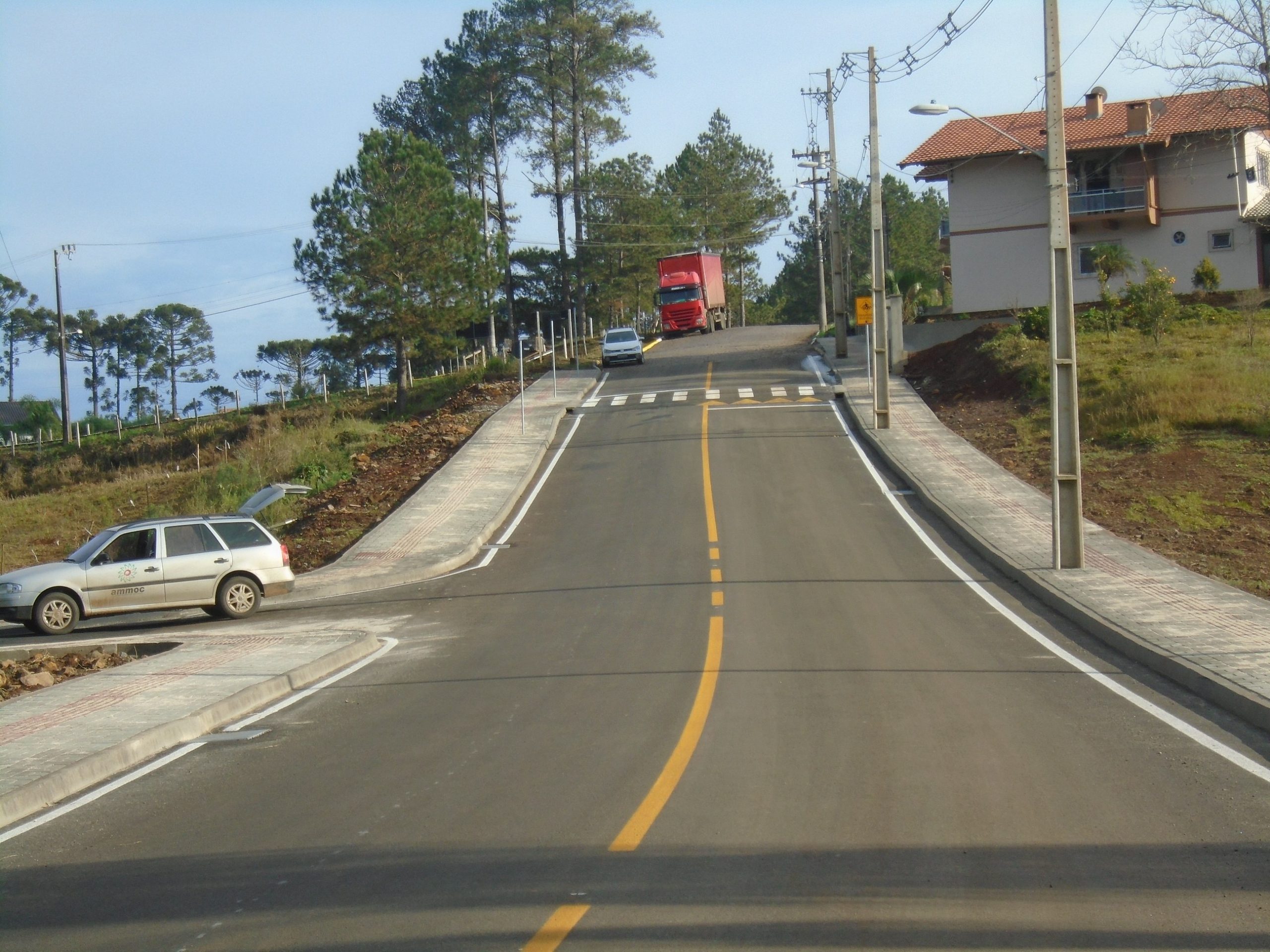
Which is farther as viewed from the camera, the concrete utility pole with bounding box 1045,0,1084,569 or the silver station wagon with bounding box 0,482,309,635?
the concrete utility pole with bounding box 1045,0,1084,569

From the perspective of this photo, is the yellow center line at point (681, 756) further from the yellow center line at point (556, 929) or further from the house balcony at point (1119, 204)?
the house balcony at point (1119, 204)

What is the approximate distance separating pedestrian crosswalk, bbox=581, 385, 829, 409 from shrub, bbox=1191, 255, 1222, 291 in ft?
54.1

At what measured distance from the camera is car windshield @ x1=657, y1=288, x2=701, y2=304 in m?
62.1

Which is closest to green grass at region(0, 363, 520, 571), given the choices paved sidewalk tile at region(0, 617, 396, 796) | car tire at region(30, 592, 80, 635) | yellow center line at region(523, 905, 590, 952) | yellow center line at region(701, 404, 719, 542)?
yellow center line at region(701, 404, 719, 542)

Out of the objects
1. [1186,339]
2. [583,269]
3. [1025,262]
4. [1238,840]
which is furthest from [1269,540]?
[583,269]

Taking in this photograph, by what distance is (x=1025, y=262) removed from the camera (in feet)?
162

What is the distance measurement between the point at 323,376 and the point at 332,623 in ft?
136

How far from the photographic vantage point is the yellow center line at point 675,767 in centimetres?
621

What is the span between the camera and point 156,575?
16469 millimetres

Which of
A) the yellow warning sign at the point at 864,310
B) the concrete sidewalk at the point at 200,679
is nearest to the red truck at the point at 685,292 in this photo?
the yellow warning sign at the point at 864,310

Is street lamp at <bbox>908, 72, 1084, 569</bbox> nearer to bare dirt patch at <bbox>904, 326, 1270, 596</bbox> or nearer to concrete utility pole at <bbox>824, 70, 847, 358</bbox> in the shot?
bare dirt patch at <bbox>904, 326, 1270, 596</bbox>

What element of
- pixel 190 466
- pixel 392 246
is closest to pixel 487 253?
pixel 392 246

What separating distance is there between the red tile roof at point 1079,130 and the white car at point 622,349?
13.9 metres

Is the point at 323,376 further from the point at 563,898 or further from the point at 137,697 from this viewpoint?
the point at 563,898
